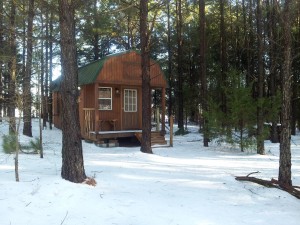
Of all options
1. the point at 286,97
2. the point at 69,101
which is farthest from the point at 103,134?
the point at 286,97

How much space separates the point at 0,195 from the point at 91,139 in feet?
28.9

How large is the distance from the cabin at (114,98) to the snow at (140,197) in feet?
18.5

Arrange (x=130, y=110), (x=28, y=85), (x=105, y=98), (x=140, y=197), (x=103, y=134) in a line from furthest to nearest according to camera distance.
Result: (x=130, y=110)
(x=105, y=98)
(x=103, y=134)
(x=28, y=85)
(x=140, y=197)

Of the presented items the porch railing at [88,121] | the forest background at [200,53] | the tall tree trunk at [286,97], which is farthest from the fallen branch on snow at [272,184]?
the porch railing at [88,121]

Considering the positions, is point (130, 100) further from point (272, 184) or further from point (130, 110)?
point (272, 184)

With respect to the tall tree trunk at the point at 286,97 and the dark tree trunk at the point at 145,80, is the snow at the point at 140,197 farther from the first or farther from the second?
the dark tree trunk at the point at 145,80

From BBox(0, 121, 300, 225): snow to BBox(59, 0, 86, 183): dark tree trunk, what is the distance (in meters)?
0.34

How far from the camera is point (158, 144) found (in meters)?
14.5

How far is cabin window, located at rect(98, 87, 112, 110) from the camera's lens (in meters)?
15.5

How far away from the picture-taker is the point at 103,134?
1422cm

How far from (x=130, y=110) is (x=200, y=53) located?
4.27 m

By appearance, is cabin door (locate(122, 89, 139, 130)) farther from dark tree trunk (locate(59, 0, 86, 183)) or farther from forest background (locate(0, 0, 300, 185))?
dark tree trunk (locate(59, 0, 86, 183))

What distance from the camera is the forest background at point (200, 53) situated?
7555 mm

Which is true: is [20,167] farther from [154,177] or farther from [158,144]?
[158,144]
